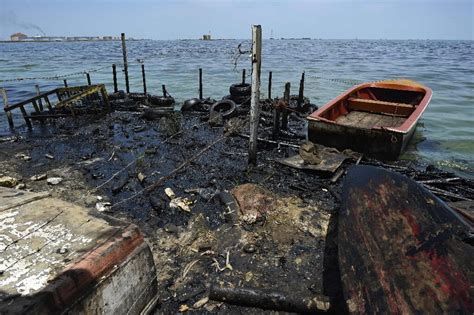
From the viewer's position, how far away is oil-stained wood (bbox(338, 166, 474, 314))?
2996 mm

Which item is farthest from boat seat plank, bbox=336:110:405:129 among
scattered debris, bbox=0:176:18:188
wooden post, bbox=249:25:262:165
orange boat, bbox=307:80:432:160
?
scattered debris, bbox=0:176:18:188

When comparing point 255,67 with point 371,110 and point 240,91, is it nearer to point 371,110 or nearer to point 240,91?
point 371,110

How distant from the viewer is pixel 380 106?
1148 cm

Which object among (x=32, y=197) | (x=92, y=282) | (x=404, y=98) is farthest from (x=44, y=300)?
(x=404, y=98)

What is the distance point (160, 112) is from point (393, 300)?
36.8 ft

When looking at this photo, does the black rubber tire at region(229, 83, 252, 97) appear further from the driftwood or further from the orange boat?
the driftwood

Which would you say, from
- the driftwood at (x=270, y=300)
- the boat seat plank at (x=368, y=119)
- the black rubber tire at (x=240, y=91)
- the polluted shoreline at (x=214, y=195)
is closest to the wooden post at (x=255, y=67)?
the polluted shoreline at (x=214, y=195)

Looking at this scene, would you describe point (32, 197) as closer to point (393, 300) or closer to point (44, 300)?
point (44, 300)

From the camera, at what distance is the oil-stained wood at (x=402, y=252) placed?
3.00m

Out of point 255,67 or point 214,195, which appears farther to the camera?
point 255,67

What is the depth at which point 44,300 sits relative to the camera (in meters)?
2.36

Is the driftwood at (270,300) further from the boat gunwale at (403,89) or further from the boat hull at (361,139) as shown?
the boat gunwale at (403,89)

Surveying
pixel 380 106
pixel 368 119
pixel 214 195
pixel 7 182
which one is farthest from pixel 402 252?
pixel 380 106

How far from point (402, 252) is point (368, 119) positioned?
28.1 feet
